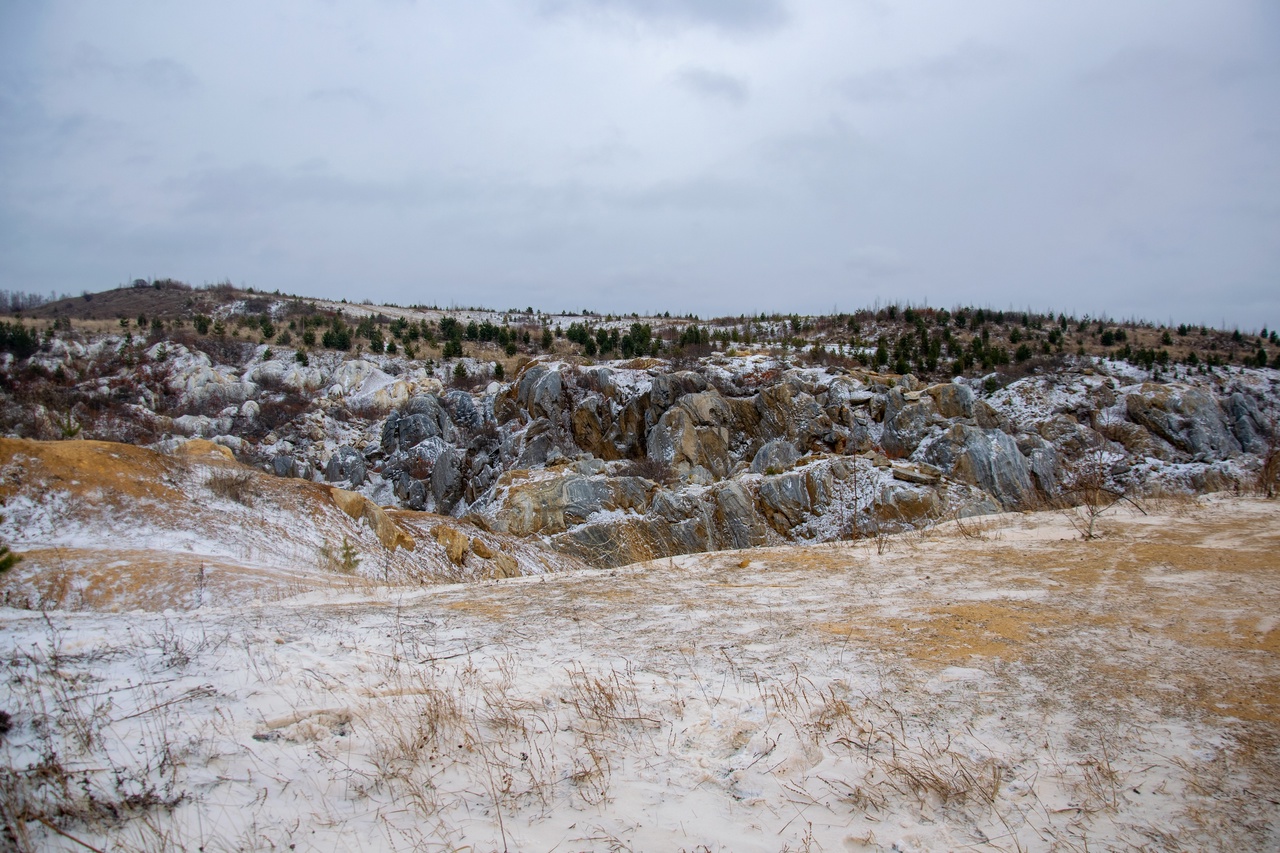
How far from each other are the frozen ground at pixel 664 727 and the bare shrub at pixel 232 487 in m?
5.39

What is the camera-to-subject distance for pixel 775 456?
20.0 meters

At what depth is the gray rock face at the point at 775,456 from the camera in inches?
771

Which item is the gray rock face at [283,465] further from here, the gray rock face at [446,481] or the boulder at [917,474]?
the boulder at [917,474]

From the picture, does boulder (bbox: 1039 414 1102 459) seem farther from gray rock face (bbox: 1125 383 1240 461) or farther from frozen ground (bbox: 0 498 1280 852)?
frozen ground (bbox: 0 498 1280 852)

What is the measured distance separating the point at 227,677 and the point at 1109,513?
33.0 feet

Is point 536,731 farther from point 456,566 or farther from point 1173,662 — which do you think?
point 456,566

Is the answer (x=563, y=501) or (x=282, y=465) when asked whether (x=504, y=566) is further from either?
(x=282, y=465)

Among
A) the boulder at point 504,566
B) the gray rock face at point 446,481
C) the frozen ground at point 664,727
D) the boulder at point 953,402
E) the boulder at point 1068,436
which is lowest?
the gray rock face at point 446,481

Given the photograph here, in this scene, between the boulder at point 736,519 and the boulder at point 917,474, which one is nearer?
the boulder at point 917,474

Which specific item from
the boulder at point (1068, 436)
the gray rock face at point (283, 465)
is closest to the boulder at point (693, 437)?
the boulder at point (1068, 436)

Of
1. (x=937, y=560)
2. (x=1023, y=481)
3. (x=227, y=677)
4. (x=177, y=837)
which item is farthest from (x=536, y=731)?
(x=1023, y=481)

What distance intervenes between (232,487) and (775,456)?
14.5 m

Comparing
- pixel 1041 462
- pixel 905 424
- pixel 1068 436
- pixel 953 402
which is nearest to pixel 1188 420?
pixel 1068 436

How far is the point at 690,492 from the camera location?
18.2 meters
